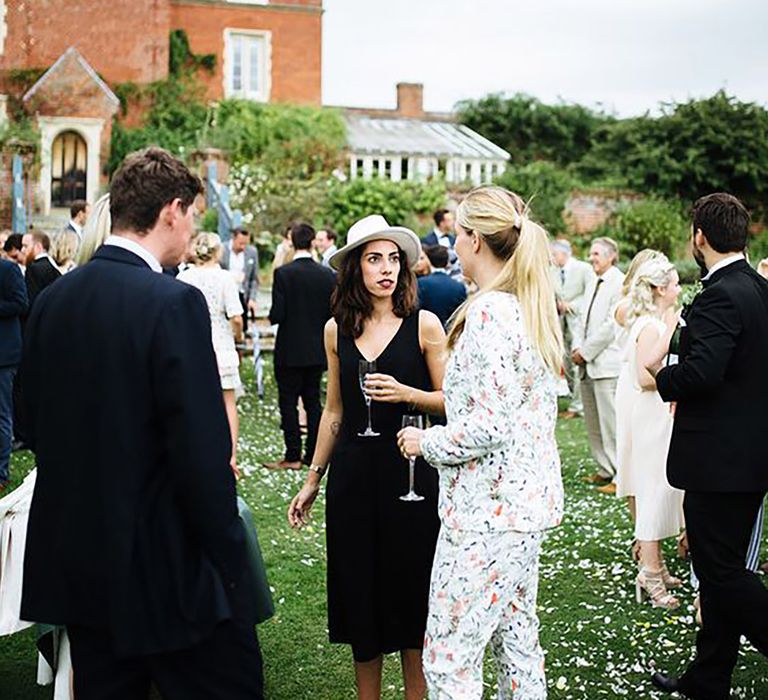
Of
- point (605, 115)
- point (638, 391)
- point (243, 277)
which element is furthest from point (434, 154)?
point (638, 391)


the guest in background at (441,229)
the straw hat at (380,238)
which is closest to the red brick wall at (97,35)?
the guest in background at (441,229)

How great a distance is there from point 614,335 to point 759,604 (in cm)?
543

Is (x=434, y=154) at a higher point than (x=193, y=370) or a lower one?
higher

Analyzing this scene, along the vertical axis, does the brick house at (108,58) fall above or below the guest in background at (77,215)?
above

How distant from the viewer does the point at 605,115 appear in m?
44.6

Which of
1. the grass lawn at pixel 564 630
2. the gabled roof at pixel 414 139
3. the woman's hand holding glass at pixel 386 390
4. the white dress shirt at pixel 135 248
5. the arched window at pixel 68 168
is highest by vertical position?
the gabled roof at pixel 414 139

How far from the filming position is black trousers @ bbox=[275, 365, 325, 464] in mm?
10680

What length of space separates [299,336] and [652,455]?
493 cm

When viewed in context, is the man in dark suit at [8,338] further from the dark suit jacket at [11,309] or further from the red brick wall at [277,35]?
the red brick wall at [277,35]

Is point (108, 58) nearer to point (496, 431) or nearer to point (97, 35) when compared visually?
point (97, 35)

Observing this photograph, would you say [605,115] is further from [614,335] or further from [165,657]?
[165,657]

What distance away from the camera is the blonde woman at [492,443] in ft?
11.4

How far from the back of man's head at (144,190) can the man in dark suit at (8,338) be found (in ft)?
21.0

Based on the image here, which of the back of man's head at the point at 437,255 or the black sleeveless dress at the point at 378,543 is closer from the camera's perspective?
the black sleeveless dress at the point at 378,543
